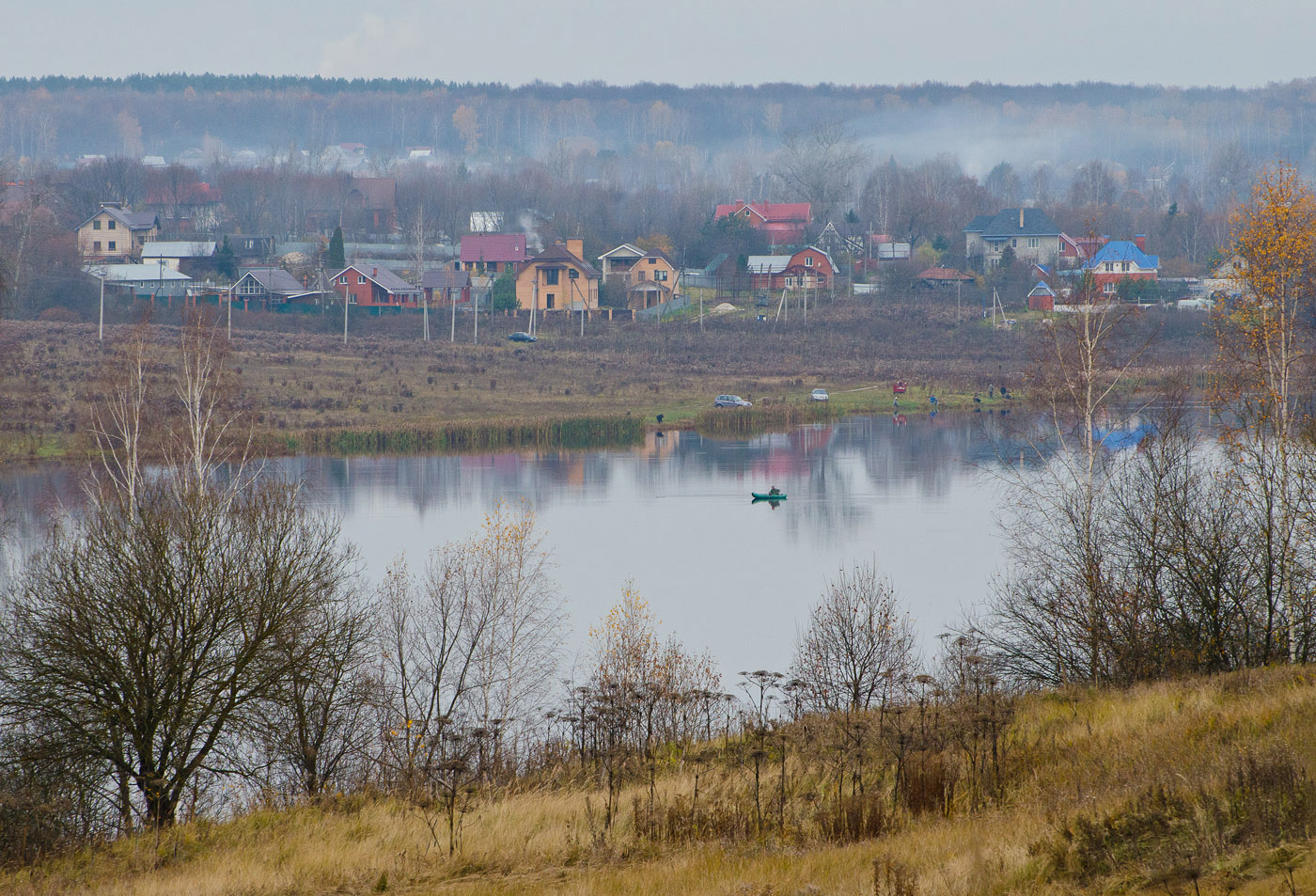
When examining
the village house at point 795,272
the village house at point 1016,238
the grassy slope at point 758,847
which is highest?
the village house at point 1016,238

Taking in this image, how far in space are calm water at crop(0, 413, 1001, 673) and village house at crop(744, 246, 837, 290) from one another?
3536 centimetres

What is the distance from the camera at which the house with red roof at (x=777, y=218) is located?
94.4m

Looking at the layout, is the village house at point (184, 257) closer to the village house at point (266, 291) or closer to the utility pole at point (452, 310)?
the village house at point (266, 291)

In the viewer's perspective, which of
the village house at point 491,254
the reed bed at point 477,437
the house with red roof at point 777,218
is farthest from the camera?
the house with red roof at point 777,218

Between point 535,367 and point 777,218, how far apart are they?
4508cm

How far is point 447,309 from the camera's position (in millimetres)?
76750

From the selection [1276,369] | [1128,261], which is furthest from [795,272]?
[1276,369]

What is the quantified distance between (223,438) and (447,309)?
43.1m

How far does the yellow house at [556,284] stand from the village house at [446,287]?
4.25 m

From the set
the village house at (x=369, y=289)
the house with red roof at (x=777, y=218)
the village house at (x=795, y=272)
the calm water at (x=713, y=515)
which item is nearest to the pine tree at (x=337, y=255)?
the village house at (x=369, y=289)

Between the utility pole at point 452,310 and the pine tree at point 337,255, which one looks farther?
the pine tree at point 337,255

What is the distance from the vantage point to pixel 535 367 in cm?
6119

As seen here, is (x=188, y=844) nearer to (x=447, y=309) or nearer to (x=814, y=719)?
(x=814, y=719)

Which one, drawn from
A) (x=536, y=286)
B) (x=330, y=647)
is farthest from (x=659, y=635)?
(x=536, y=286)
